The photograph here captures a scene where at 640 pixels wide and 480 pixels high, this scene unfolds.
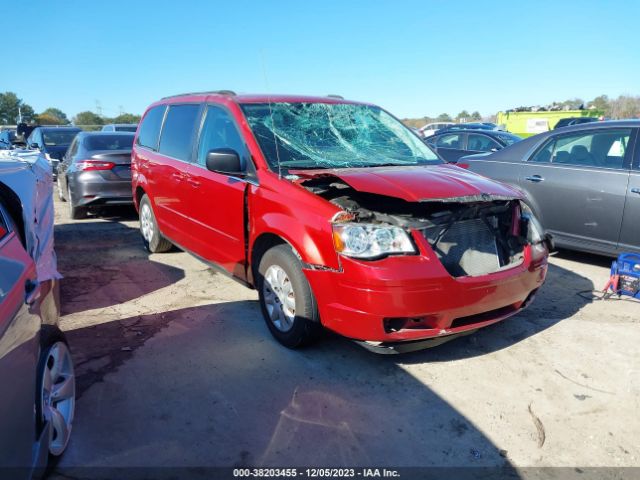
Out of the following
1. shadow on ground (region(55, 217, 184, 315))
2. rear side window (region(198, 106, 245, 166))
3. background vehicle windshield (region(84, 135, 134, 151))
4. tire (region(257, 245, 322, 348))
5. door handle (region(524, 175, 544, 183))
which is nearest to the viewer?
tire (region(257, 245, 322, 348))

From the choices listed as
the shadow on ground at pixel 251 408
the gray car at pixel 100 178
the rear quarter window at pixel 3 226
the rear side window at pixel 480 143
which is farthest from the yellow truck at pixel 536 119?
the rear quarter window at pixel 3 226

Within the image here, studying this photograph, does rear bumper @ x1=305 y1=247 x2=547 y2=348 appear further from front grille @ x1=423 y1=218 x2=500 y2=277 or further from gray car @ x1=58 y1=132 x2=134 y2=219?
gray car @ x1=58 y1=132 x2=134 y2=219

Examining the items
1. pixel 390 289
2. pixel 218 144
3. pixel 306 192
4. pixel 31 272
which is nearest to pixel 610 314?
pixel 390 289

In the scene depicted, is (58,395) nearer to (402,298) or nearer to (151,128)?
(402,298)

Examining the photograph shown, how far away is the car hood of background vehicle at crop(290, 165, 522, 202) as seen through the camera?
10.5 ft

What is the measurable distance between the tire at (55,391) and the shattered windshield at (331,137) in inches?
75.3

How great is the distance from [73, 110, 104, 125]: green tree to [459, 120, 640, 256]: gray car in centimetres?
5494

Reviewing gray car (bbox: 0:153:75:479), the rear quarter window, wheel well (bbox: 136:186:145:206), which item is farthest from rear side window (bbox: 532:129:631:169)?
the rear quarter window

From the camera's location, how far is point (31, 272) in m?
2.30

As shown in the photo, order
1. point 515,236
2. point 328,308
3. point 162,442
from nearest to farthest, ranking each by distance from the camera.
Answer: point 162,442, point 328,308, point 515,236

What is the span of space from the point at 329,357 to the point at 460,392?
3.06ft

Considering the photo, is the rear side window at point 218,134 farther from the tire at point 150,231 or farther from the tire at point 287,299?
the tire at point 150,231

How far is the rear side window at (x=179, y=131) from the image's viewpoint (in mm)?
4899

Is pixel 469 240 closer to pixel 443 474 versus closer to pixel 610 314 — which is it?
pixel 443 474
